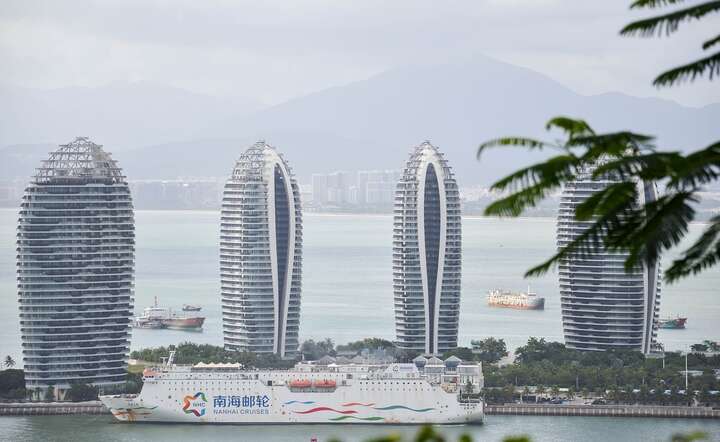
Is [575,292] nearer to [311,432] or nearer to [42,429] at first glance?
[311,432]

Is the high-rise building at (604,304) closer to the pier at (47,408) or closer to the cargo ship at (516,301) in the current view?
the pier at (47,408)

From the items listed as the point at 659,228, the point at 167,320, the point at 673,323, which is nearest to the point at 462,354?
the point at 167,320

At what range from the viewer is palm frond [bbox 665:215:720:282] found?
7.45 metres

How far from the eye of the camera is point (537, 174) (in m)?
7.70

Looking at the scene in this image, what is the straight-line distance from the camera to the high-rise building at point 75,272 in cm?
5378

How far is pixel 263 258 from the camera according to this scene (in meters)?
61.1

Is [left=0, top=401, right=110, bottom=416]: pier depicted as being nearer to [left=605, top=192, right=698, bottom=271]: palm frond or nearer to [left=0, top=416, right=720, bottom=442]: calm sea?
[left=0, top=416, right=720, bottom=442]: calm sea

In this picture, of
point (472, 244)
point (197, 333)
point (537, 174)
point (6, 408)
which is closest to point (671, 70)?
point (537, 174)

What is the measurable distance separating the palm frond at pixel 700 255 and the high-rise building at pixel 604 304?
5313cm

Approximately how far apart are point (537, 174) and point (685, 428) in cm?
4043

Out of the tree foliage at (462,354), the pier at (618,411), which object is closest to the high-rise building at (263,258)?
the tree foliage at (462,354)

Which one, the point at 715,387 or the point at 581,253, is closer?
the point at 581,253

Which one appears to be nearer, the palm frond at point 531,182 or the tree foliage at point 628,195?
the tree foliage at point 628,195

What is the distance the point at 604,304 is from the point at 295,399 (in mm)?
16700
